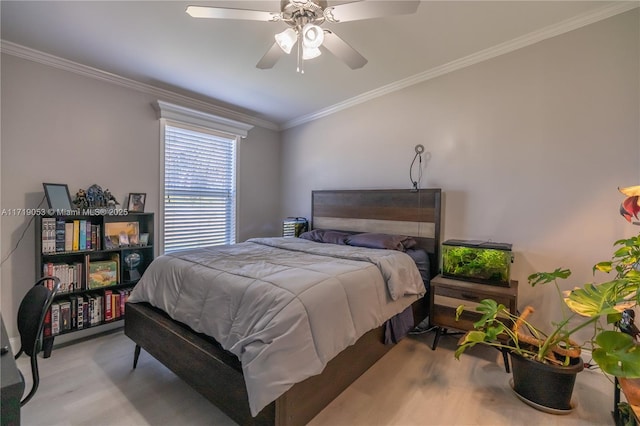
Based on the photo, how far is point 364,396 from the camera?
189 centimetres

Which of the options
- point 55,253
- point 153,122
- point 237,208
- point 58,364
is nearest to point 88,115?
point 153,122

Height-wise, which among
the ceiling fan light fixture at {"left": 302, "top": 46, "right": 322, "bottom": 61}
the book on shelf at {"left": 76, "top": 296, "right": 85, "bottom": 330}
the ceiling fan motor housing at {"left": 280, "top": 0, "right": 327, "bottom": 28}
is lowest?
the book on shelf at {"left": 76, "top": 296, "right": 85, "bottom": 330}

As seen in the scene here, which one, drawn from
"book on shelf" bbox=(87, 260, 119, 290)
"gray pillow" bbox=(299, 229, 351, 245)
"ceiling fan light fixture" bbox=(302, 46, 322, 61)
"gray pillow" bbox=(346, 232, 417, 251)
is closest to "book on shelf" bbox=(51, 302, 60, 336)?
"book on shelf" bbox=(87, 260, 119, 290)

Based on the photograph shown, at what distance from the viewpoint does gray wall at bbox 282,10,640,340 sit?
2135 mm

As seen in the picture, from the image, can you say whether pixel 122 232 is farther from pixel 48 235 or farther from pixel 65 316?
pixel 65 316

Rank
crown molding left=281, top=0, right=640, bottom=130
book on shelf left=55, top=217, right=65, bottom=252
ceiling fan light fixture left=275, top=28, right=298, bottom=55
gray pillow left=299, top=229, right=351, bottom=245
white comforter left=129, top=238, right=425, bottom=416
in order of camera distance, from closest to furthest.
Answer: white comforter left=129, top=238, right=425, bottom=416 → ceiling fan light fixture left=275, top=28, right=298, bottom=55 → crown molding left=281, top=0, right=640, bottom=130 → book on shelf left=55, top=217, right=65, bottom=252 → gray pillow left=299, top=229, right=351, bottom=245

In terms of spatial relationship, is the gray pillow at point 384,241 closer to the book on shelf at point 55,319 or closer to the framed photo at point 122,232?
the framed photo at point 122,232

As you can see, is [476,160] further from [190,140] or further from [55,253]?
[55,253]

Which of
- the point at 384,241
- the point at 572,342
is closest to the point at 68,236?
the point at 384,241

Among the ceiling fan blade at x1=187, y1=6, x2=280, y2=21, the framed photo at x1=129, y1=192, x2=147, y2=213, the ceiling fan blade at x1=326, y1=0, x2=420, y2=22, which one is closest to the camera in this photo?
the ceiling fan blade at x1=326, y1=0, x2=420, y2=22

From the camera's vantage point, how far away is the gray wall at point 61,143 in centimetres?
244

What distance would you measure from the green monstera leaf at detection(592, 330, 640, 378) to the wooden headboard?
1.75 metres

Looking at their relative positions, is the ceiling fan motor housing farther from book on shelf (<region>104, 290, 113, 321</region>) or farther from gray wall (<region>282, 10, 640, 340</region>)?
book on shelf (<region>104, 290, 113, 321</region>)

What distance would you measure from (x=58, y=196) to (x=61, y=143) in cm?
52
